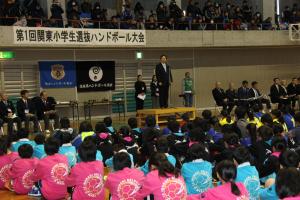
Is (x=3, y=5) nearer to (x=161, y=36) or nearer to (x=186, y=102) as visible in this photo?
(x=161, y=36)

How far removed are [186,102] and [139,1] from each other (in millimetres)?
5254

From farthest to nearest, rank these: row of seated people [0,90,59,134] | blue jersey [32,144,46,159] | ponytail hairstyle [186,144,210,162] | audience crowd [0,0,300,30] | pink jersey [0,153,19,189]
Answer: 1. audience crowd [0,0,300,30]
2. row of seated people [0,90,59,134]
3. blue jersey [32,144,46,159]
4. pink jersey [0,153,19,189]
5. ponytail hairstyle [186,144,210,162]

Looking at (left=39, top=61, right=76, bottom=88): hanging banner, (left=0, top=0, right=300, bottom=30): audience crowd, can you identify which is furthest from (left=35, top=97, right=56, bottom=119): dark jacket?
(left=39, top=61, right=76, bottom=88): hanging banner

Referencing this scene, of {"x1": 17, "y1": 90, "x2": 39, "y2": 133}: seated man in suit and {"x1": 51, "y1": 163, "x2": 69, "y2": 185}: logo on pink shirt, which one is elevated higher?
{"x1": 17, "y1": 90, "x2": 39, "y2": 133}: seated man in suit

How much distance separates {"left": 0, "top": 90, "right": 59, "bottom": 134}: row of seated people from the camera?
11422mm

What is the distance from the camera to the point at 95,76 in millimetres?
15992

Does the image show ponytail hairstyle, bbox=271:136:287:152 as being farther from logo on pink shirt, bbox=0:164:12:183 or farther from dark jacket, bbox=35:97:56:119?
dark jacket, bbox=35:97:56:119

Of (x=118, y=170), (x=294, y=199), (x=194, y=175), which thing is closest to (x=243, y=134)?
(x=194, y=175)

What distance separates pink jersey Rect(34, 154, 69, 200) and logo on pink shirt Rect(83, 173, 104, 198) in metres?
0.67

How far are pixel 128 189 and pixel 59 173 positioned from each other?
1316 millimetres

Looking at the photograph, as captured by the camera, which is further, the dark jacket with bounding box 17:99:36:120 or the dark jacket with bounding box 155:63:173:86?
the dark jacket with bounding box 155:63:173:86

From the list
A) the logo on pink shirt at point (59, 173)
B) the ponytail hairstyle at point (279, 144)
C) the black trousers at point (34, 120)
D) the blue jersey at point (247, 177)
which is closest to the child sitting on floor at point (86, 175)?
the logo on pink shirt at point (59, 173)

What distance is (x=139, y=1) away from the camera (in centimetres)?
1886

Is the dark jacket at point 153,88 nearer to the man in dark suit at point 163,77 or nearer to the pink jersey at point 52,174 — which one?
the man in dark suit at point 163,77
